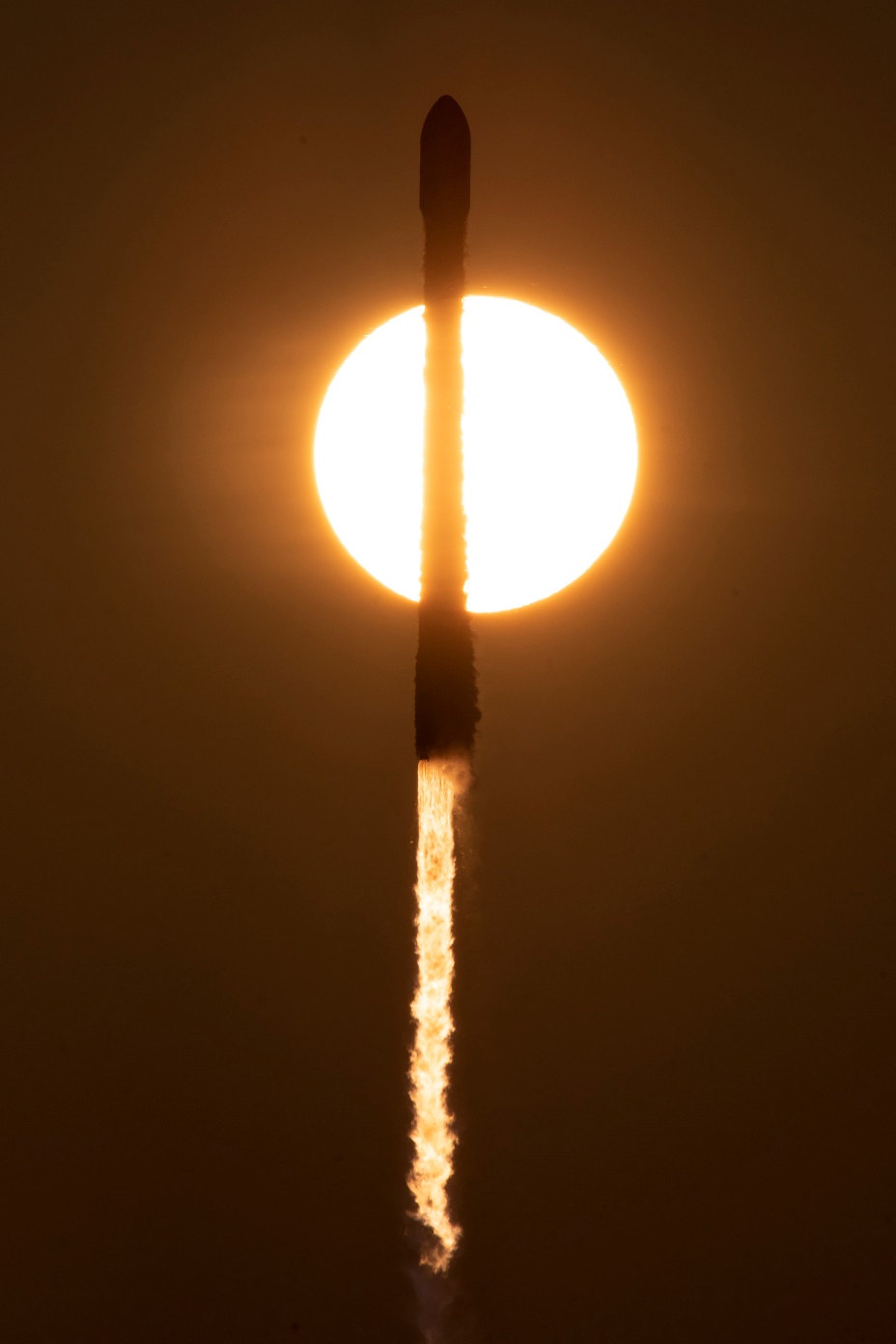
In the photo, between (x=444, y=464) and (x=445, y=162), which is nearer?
(x=444, y=464)

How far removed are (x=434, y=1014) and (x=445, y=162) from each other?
405 centimetres

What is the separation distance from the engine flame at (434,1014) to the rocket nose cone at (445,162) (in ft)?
8.90

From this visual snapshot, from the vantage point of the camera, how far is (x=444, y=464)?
5.14 meters

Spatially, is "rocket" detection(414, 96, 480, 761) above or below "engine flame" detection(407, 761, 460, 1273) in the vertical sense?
above

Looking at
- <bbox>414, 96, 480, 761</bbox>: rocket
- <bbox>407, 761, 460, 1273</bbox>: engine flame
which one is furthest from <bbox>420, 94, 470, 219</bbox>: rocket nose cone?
<bbox>407, 761, 460, 1273</bbox>: engine flame

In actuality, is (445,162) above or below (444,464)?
above

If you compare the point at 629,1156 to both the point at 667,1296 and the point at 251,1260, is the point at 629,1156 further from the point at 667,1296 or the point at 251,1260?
the point at 251,1260

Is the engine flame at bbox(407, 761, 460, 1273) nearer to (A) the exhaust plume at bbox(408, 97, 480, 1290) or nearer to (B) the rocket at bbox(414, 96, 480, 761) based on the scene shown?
(A) the exhaust plume at bbox(408, 97, 480, 1290)

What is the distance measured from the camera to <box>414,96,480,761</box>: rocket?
5.06 meters

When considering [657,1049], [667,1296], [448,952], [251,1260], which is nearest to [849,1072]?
[657,1049]

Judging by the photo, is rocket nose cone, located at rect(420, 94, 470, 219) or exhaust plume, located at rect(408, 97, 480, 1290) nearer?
exhaust plume, located at rect(408, 97, 480, 1290)

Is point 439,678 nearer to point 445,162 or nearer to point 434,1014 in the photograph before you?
point 434,1014

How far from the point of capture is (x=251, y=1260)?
5004mm

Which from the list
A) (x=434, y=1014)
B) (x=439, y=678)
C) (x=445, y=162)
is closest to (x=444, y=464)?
(x=439, y=678)
